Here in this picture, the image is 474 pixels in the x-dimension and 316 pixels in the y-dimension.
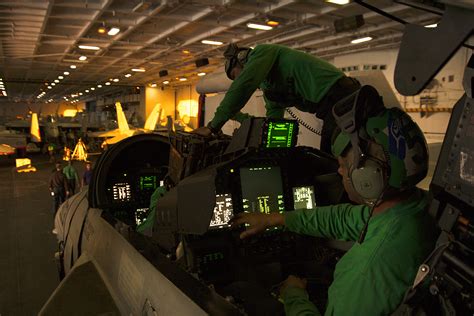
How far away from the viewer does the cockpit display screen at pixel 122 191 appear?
4.23 meters

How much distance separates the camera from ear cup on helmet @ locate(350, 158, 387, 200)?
4.27ft

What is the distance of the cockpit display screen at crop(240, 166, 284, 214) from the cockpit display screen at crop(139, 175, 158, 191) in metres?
2.15

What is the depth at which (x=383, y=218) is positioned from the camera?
1.30 m

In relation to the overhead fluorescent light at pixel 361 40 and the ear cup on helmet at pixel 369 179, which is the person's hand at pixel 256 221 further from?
the overhead fluorescent light at pixel 361 40

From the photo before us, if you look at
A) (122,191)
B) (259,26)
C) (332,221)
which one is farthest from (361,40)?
(332,221)

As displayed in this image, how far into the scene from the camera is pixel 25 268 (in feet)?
18.9

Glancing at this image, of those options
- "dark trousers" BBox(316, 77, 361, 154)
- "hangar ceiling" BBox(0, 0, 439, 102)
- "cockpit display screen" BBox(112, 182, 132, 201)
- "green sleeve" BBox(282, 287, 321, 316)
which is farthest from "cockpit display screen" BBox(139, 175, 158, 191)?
"hangar ceiling" BBox(0, 0, 439, 102)

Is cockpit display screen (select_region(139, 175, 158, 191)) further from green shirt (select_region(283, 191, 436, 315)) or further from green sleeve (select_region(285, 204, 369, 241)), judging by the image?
green shirt (select_region(283, 191, 436, 315))

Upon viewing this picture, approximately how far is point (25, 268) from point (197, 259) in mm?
4433

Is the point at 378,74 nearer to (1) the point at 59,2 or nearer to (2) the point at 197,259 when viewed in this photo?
(2) the point at 197,259

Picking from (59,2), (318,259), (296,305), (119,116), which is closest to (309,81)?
(318,259)

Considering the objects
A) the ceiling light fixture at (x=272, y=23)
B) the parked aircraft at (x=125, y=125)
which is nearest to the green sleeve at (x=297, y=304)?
the ceiling light fixture at (x=272, y=23)

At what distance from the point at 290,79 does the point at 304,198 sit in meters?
0.90

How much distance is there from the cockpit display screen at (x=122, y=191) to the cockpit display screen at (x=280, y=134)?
7.54 ft
